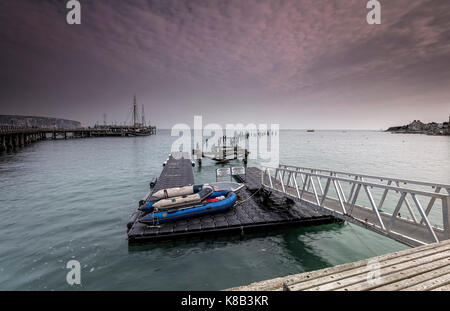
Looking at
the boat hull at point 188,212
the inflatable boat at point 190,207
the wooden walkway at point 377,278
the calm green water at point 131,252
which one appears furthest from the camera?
the inflatable boat at point 190,207

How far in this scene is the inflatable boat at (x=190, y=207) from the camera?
36.0 ft

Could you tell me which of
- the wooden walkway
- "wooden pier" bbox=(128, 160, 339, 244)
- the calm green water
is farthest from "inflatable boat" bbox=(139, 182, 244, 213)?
the wooden walkway

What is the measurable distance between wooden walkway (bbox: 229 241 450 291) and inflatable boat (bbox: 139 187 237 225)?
8.89 metres

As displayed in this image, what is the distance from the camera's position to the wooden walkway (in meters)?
2.91

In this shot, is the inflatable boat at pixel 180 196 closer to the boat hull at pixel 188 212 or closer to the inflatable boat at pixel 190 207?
the inflatable boat at pixel 190 207

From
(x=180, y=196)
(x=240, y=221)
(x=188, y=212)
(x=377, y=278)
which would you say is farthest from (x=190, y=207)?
(x=377, y=278)

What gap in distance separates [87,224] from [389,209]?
22118 millimetres

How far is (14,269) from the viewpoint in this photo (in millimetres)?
8586

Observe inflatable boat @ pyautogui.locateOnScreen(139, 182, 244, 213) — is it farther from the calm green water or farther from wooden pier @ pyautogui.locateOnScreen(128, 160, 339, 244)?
the calm green water

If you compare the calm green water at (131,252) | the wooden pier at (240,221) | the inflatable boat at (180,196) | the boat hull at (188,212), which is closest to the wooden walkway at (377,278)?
the calm green water at (131,252)

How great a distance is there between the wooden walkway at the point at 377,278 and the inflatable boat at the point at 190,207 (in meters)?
8.89

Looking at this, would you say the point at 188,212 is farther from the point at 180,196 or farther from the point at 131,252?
the point at 131,252
